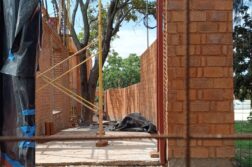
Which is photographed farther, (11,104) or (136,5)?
(136,5)

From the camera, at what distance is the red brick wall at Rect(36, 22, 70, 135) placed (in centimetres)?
986

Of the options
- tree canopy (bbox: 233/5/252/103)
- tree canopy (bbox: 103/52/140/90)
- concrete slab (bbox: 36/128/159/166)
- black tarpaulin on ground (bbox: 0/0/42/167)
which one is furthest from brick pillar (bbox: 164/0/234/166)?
tree canopy (bbox: 103/52/140/90)

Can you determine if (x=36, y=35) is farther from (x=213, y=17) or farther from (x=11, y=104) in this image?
(x=213, y=17)

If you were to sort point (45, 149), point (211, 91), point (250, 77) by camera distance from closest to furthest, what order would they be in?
1. point (211, 91)
2. point (45, 149)
3. point (250, 77)

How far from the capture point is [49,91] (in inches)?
455

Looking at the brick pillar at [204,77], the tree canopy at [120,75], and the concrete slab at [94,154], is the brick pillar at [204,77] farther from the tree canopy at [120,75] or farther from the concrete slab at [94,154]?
the tree canopy at [120,75]

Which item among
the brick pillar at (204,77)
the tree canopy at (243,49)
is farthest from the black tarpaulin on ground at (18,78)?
the tree canopy at (243,49)

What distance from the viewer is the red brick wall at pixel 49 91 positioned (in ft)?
32.3

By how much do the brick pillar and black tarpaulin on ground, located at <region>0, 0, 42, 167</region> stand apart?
1.85 metres

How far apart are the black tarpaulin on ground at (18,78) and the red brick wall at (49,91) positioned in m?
5.06

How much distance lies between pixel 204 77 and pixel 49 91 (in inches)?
265

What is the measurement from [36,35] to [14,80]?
0.47 metres

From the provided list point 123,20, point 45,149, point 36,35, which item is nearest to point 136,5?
point 123,20

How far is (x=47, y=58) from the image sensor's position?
1101 centimetres
